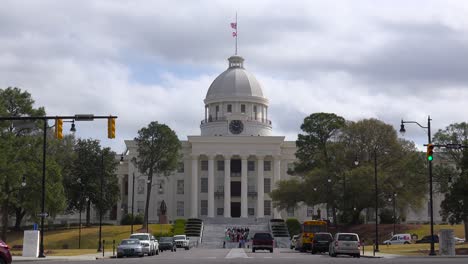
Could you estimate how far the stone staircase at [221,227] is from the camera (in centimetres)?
9412

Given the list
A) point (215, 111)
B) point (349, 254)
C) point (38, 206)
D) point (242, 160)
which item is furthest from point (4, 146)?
point (215, 111)

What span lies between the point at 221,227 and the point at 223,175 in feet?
54.9

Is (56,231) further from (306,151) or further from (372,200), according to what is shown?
(372,200)

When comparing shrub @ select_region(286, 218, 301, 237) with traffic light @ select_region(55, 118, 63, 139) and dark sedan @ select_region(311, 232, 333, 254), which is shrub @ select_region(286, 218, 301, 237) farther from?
traffic light @ select_region(55, 118, 63, 139)

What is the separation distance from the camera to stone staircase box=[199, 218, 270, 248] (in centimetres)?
9412

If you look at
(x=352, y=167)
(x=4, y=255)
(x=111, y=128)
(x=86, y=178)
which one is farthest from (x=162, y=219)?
(x=4, y=255)

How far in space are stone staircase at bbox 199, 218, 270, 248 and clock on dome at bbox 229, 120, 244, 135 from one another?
18.4 metres

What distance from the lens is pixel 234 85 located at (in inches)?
5094

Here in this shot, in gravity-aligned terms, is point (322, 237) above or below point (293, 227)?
above

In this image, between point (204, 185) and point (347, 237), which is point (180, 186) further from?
point (347, 237)

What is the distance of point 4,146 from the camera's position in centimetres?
6091

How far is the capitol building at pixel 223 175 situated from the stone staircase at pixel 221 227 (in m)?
5.14

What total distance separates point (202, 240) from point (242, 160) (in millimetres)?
26688

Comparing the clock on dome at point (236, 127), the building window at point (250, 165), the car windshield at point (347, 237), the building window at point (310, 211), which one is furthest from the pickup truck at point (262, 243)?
the clock on dome at point (236, 127)
